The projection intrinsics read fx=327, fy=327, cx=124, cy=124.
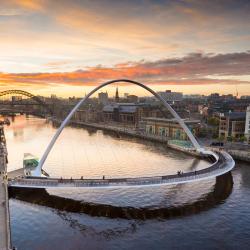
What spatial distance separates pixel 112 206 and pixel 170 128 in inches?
2039

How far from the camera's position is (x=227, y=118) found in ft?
Result: 236

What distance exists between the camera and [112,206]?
3216 centimetres

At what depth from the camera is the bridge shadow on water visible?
1202 inches

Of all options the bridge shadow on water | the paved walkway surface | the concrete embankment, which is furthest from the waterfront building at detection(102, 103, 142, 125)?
the paved walkway surface

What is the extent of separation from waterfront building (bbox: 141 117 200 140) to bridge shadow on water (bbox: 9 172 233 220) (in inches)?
1638

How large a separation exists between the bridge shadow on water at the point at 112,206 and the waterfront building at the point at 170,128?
41.6 metres

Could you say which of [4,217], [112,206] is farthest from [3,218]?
[112,206]

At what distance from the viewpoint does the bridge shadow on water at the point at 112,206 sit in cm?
3054

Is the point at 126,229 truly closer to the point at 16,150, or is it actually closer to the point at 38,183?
the point at 38,183

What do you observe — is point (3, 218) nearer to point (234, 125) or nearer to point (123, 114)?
point (234, 125)

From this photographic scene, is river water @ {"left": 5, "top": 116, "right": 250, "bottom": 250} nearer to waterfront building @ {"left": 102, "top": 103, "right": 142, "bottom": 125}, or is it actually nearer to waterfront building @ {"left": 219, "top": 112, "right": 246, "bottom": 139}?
waterfront building @ {"left": 219, "top": 112, "right": 246, "bottom": 139}

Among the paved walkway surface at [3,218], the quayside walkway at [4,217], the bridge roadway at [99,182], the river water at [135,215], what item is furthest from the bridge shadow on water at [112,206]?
the quayside walkway at [4,217]

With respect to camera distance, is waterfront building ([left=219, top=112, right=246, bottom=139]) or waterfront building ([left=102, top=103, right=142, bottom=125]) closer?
waterfront building ([left=219, top=112, right=246, bottom=139])

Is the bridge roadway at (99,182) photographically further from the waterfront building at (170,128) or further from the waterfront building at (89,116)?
the waterfront building at (89,116)
